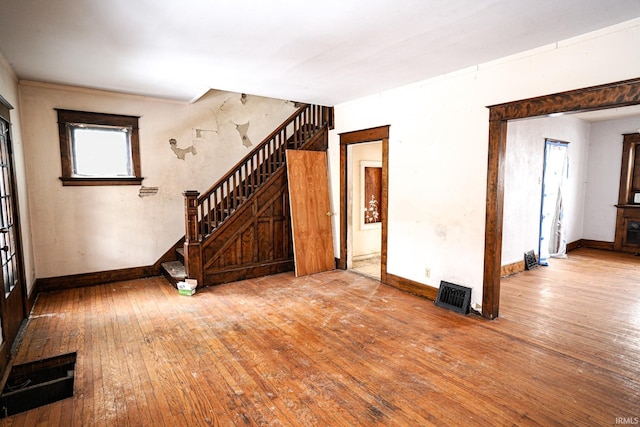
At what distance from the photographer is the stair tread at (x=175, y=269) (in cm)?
484

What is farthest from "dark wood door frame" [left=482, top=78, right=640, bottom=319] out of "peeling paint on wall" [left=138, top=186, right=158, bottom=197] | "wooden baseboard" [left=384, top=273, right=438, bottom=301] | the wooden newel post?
"peeling paint on wall" [left=138, top=186, right=158, bottom=197]

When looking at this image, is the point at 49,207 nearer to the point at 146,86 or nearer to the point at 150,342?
the point at 146,86

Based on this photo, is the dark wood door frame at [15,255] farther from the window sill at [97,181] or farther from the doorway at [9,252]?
the window sill at [97,181]

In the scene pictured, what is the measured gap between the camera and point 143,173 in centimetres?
523

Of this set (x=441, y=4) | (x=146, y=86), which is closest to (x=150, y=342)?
(x=146, y=86)

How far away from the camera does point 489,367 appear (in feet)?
9.07

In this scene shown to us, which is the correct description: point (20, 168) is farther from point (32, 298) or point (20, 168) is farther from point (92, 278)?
point (92, 278)

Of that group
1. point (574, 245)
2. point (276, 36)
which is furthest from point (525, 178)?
point (276, 36)

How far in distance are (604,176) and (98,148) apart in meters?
9.71

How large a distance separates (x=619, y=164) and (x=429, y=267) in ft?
19.2

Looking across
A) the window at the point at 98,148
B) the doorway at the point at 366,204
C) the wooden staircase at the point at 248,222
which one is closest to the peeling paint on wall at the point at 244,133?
the wooden staircase at the point at 248,222

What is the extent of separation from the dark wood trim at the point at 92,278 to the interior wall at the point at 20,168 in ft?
0.82

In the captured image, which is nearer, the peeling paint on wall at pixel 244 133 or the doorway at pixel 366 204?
the peeling paint on wall at pixel 244 133

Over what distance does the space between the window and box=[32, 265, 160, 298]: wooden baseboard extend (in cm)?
135
